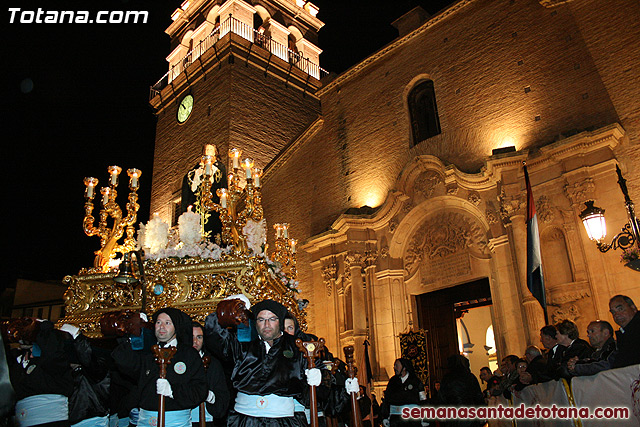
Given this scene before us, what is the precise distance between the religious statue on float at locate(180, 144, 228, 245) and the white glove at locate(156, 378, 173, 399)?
5759 millimetres

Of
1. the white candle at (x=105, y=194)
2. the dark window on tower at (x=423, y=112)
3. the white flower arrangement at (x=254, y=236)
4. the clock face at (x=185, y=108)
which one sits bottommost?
the white flower arrangement at (x=254, y=236)

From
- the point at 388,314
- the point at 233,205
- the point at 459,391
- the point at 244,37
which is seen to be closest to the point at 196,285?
the point at 233,205

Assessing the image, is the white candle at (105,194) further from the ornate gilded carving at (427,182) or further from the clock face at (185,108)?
the clock face at (185,108)

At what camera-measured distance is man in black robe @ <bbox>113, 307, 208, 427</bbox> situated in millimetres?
4008

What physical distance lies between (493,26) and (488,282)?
6.87 meters

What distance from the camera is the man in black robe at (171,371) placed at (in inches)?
158

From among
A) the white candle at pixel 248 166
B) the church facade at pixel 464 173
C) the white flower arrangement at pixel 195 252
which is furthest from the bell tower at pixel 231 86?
the white flower arrangement at pixel 195 252

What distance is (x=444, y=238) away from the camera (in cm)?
1305

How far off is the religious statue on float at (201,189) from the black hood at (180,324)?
5206 millimetres

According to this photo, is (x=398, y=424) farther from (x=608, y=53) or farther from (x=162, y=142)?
(x=162, y=142)

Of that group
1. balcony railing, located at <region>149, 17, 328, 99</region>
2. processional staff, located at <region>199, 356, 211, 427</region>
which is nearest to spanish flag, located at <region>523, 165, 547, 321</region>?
processional staff, located at <region>199, 356, 211, 427</region>

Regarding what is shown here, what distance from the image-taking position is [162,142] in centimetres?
2469

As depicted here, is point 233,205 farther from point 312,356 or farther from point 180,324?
point 312,356

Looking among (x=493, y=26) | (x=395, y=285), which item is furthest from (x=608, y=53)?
(x=395, y=285)
